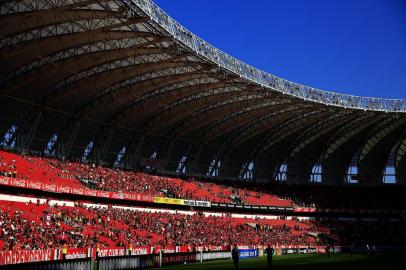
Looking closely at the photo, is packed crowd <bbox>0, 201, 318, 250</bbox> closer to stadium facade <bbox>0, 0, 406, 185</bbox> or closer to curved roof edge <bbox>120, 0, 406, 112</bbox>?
stadium facade <bbox>0, 0, 406, 185</bbox>

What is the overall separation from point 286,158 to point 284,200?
8176 mm

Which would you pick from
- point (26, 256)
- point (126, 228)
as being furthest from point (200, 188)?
point (26, 256)

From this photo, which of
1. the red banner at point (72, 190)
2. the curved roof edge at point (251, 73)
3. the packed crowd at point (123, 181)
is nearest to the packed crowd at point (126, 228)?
the red banner at point (72, 190)

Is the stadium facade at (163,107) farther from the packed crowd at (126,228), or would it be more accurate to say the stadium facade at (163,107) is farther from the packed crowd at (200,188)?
the packed crowd at (126,228)

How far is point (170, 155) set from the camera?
7725 cm

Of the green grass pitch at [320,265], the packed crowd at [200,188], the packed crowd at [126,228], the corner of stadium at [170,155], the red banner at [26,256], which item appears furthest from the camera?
the packed crowd at [200,188]

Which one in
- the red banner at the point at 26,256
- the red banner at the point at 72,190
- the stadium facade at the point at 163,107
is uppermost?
the stadium facade at the point at 163,107

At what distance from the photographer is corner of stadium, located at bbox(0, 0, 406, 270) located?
41250mm

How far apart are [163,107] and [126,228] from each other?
58.4 ft

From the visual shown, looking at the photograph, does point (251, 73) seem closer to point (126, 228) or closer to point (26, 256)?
point (126, 228)

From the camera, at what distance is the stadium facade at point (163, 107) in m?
42.0

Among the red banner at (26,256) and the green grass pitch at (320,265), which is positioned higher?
A: the red banner at (26,256)

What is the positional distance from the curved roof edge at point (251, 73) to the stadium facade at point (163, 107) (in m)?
0.15

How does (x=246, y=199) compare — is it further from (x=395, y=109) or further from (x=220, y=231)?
(x=395, y=109)
